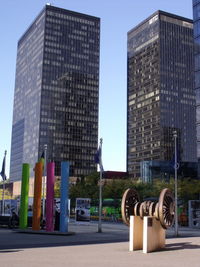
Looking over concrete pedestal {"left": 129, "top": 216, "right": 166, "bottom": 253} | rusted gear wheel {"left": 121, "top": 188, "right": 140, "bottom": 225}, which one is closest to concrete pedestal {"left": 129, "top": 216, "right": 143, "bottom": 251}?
concrete pedestal {"left": 129, "top": 216, "right": 166, "bottom": 253}

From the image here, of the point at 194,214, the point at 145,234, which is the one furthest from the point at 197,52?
the point at 145,234

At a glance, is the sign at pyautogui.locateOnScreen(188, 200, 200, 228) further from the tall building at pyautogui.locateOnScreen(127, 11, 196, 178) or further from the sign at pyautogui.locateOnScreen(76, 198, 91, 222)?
the tall building at pyautogui.locateOnScreen(127, 11, 196, 178)

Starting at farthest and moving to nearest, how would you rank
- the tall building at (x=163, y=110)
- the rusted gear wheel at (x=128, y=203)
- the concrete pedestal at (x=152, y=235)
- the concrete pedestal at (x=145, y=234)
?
1. the tall building at (x=163, y=110)
2. the rusted gear wheel at (x=128, y=203)
3. the concrete pedestal at (x=145, y=234)
4. the concrete pedestal at (x=152, y=235)

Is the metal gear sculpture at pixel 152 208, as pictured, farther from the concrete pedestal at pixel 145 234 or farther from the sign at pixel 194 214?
the sign at pixel 194 214

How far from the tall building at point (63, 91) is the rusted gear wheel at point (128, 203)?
6139 inches

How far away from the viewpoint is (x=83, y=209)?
1873 inches

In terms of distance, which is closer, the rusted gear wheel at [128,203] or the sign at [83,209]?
the rusted gear wheel at [128,203]

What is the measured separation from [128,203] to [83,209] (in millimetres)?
26032

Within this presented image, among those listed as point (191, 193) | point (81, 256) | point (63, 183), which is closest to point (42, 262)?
point (81, 256)

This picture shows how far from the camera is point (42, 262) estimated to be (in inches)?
598

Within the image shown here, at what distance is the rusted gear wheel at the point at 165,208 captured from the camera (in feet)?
67.8

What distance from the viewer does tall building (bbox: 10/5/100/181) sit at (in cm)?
18150

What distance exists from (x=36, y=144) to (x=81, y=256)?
165280mm

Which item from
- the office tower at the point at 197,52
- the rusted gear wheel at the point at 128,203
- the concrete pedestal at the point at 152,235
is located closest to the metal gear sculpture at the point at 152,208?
the rusted gear wheel at the point at 128,203
